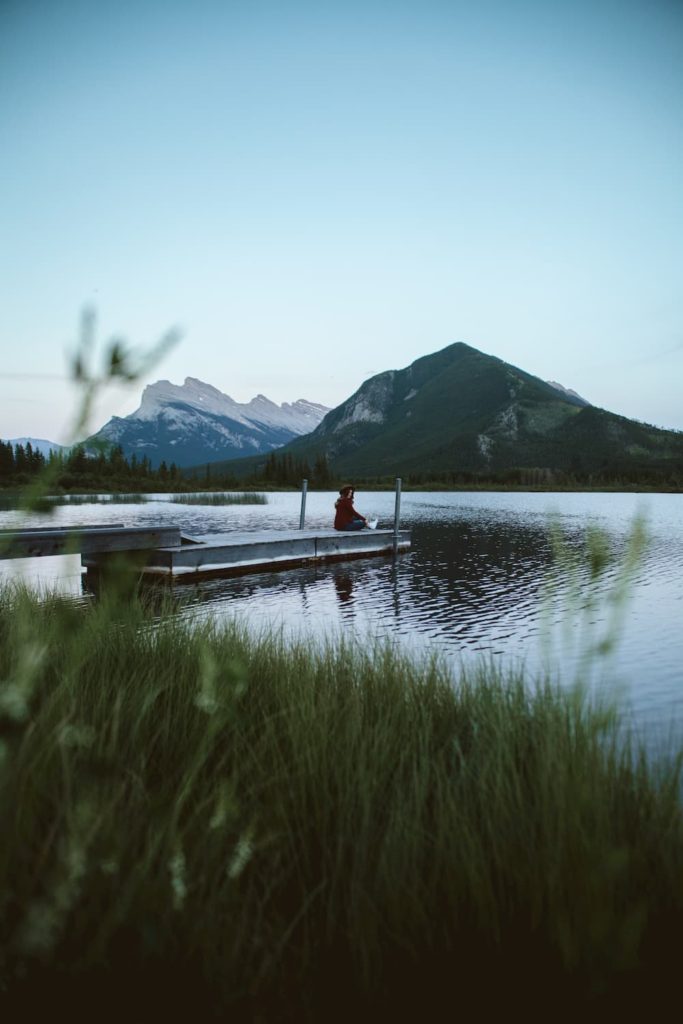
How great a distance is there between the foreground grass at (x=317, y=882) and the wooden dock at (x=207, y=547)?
29.5 ft

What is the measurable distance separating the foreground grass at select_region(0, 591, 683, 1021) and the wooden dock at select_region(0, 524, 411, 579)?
9000 mm

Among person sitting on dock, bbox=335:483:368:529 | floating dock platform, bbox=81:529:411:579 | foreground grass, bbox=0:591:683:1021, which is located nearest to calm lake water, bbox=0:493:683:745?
floating dock platform, bbox=81:529:411:579

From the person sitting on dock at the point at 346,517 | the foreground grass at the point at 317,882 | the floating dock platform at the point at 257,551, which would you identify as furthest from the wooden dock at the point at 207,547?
the foreground grass at the point at 317,882

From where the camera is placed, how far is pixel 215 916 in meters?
2.12

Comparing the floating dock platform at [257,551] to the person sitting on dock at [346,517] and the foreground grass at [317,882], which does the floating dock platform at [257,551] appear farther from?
the foreground grass at [317,882]

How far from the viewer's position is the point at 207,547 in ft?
50.9

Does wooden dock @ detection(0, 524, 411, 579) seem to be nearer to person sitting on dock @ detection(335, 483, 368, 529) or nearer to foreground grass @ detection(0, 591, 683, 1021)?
person sitting on dock @ detection(335, 483, 368, 529)

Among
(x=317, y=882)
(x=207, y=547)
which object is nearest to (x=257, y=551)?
(x=207, y=547)

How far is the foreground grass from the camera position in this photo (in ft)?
6.02

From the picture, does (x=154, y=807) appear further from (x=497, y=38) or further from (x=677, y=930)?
(x=497, y=38)

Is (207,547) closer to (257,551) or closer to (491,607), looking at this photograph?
(257,551)

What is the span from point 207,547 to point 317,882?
13.4 meters

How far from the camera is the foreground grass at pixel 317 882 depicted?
1835mm

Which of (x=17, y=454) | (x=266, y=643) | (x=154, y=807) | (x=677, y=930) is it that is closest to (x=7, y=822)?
(x=154, y=807)
